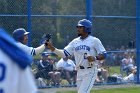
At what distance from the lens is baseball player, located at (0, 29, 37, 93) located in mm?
1978

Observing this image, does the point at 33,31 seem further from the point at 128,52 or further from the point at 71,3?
the point at 128,52

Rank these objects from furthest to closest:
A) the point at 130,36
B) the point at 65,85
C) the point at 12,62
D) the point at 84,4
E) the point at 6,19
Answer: the point at 130,36 → the point at 84,4 → the point at 65,85 → the point at 6,19 → the point at 12,62

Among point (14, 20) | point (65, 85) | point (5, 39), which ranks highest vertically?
point (14, 20)

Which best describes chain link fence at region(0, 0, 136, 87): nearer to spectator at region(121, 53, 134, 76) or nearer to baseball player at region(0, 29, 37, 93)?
spectator at region(121, 53, 134, 76)

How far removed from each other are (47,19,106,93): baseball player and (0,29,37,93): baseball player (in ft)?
23.4

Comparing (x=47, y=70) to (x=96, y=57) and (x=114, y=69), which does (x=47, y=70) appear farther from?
(x=96, y=57)

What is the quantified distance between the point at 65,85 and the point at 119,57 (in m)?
2.68

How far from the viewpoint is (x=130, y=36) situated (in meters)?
16.7

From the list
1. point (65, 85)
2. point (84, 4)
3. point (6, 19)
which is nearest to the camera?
point (6, 19)

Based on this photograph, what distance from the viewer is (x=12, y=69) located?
6.49ft

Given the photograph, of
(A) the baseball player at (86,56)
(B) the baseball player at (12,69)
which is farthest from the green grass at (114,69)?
(B) the baseball player at (12,69)

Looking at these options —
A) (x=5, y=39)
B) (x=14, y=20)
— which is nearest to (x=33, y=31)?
(x=14, y=20)

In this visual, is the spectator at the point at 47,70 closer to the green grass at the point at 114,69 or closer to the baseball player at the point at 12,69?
the green grass at the point at 114,69

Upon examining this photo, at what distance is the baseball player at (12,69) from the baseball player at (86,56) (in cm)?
714
